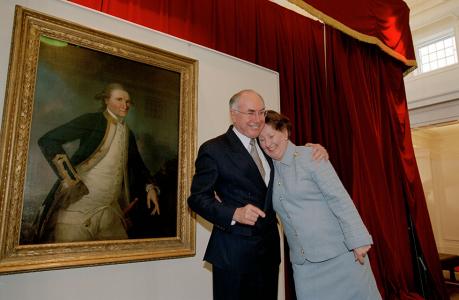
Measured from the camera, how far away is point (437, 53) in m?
7.52

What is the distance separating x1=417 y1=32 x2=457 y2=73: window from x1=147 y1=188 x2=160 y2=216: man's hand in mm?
7472

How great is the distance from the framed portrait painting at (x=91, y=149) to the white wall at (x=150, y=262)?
0.27 ft

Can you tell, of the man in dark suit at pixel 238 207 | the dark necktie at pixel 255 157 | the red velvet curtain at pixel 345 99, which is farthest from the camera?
the red velvet curtain at pixel 345 99

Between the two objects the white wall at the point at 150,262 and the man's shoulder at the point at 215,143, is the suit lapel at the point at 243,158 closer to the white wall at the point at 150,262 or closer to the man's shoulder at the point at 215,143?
the man's shoulder at the point at 215,143

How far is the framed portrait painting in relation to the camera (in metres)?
2.11

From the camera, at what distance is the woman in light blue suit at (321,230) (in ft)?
6.59

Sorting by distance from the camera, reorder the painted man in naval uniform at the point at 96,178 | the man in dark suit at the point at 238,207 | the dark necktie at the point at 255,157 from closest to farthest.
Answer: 1. the man in dark suit at the point at 238,207
2. the dark necktie at the point at 255,157
3. the painted man in naval uniform at the point at 96,178

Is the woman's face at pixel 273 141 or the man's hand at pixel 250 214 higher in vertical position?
the woman's face at pixel 273 141

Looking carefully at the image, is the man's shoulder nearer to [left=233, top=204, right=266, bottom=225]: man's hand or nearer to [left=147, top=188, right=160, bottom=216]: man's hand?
[left=233, top=204, right=266, bottom=225]: man's hand

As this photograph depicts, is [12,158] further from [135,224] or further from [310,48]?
[310,48]

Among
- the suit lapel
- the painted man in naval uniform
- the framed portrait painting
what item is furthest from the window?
the painted man in naval uniform

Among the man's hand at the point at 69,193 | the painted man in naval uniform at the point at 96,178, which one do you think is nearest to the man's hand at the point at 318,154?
the painted man in naval uniform at the point at 96,178

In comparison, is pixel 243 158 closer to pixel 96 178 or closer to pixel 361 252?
pixel 361 252

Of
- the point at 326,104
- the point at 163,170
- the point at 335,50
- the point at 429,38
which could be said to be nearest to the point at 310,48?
the point at 335,50
